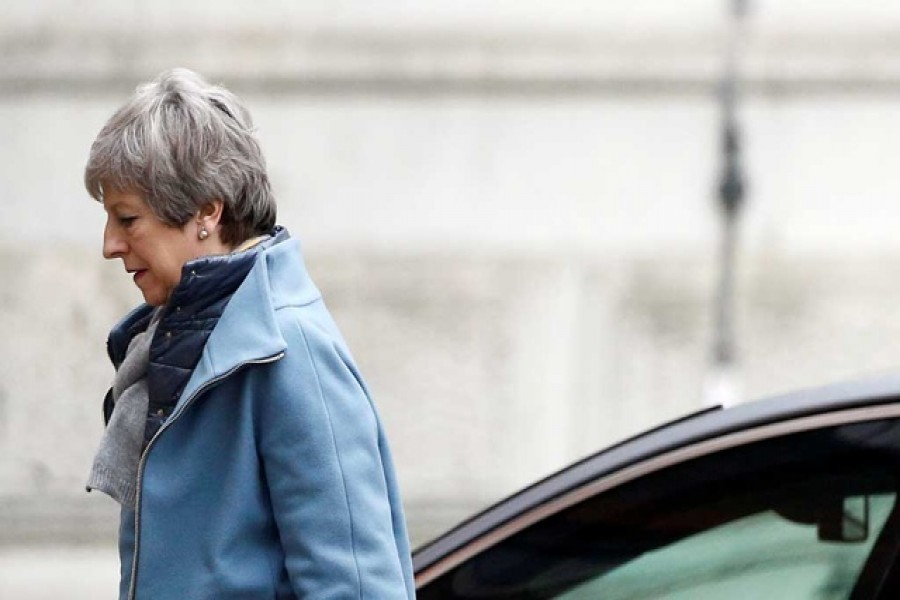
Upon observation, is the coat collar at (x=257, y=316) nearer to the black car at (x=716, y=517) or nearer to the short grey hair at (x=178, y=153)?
the short grey hair at (x=178, y=153)

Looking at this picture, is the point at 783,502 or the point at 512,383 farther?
the point at 512,383

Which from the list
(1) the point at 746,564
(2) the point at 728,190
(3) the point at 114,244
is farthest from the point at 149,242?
(2) the point at 728,190

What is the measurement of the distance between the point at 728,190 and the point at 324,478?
491cm

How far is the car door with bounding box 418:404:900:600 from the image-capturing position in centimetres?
226

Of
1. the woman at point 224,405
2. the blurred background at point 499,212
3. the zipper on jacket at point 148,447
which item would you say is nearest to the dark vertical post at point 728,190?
the blurred background at point 499,212

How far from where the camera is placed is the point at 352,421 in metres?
1.96

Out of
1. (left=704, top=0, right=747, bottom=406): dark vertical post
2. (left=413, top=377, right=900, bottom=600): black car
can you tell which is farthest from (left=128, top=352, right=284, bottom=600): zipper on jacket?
(left=704, top=0, right=747, bottom=406): dark vertical post

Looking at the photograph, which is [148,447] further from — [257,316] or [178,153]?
[178,153]

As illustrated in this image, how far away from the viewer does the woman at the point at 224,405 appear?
192 centimetres

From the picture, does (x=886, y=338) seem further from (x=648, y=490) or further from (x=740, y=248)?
(x=648, y=490)

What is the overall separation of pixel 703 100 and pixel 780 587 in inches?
177

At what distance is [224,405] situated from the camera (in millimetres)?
1954

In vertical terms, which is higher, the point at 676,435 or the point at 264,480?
the point at 264,480

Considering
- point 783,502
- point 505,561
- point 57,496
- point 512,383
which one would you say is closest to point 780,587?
point 783,502
